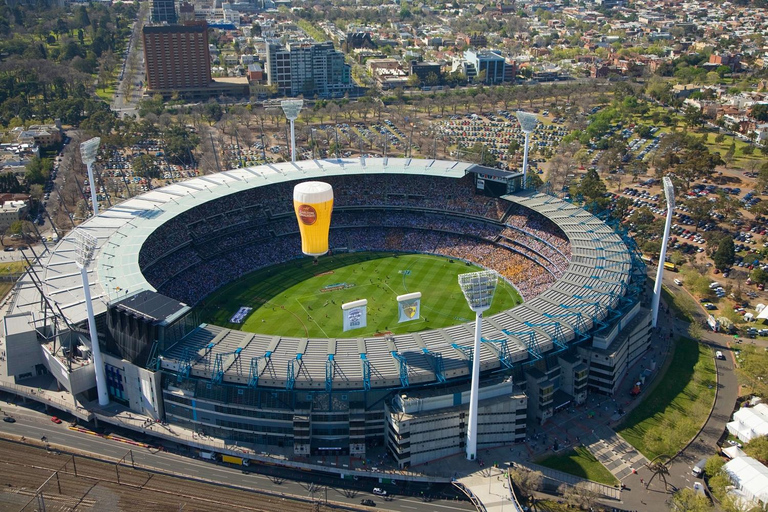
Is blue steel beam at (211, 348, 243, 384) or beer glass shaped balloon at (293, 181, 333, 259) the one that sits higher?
beer glass shaped balloon at (293, 181, 333, 259)

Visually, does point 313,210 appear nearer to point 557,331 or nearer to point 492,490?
point 557,331

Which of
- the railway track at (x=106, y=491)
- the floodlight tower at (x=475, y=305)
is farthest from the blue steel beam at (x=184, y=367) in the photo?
the floodlight tower at (x=475, y=305)

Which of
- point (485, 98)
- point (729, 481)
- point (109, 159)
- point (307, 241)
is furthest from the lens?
point (485, 98)

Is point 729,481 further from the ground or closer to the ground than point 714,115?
closer to the ground

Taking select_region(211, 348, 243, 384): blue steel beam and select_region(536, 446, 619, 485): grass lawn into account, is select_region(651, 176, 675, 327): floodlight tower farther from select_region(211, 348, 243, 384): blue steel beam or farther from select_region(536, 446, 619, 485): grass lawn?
select_region(211, 348, 243, 384): blue steel beam

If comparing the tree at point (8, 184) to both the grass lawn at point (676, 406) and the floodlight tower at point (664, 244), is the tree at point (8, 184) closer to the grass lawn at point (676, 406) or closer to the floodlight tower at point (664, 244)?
the floodlight tower at point (664, 244)

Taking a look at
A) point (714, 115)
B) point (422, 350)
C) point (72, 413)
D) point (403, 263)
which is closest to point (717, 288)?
point (403, 263)

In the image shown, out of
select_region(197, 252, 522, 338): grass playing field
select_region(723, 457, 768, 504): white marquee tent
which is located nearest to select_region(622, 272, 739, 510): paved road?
select_region(723, 457, 768, 504): white marquee tent

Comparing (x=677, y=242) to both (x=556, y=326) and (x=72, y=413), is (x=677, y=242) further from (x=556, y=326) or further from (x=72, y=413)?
(x=72, y=413)
